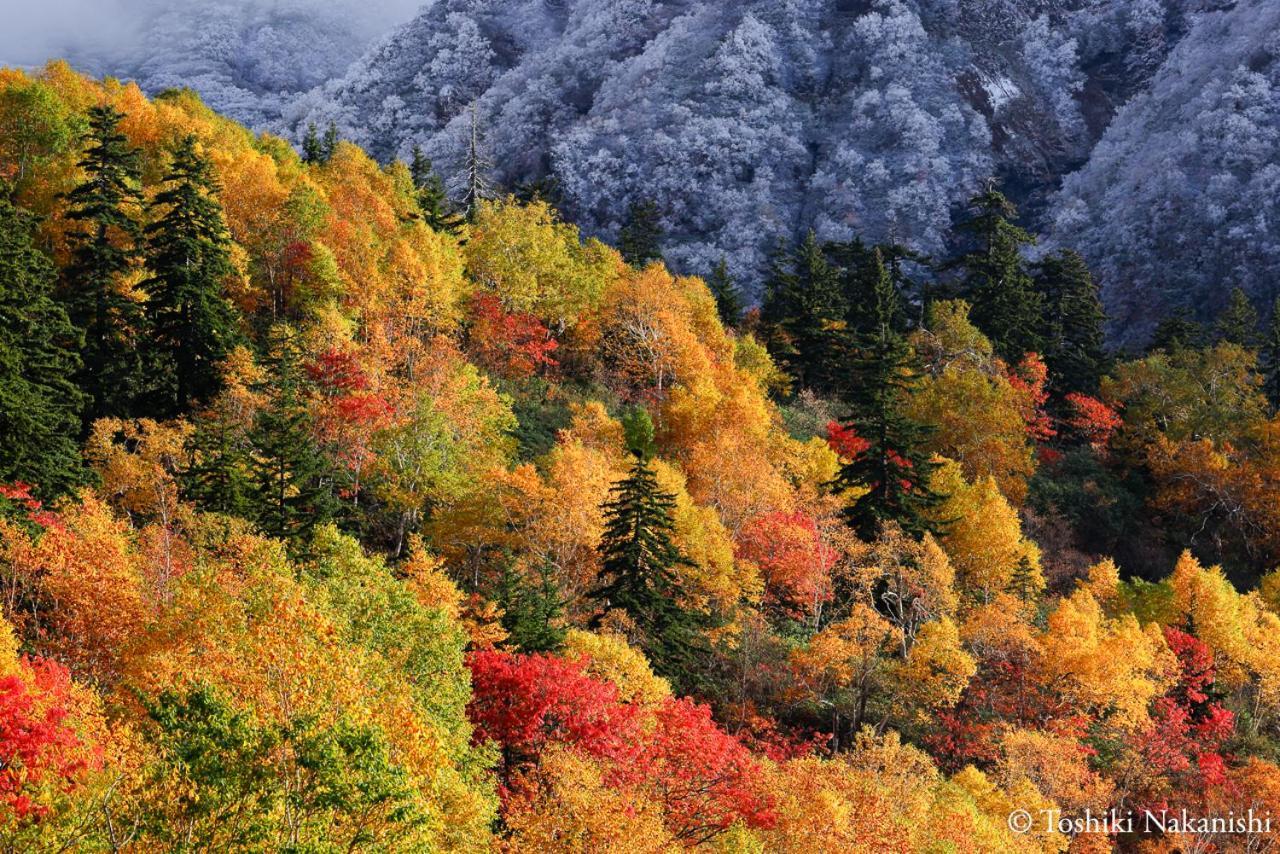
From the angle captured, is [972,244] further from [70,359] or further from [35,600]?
[35,600]

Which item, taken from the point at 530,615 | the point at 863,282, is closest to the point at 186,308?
the point at 530,615

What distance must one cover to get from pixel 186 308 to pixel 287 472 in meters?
14.5

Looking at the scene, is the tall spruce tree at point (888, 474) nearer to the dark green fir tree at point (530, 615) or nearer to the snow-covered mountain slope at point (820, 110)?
the dark green fir tree at point (530, 615)

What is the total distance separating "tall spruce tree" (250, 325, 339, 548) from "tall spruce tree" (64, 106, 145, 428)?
855cm

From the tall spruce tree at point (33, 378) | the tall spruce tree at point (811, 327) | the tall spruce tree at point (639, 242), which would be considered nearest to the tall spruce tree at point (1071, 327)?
the tall spruce tree at point (811, 327)

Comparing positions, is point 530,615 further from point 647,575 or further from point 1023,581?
point 1023,581

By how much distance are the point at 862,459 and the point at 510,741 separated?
3194 cm

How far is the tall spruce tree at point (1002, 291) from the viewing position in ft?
279

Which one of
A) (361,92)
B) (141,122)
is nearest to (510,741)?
(141,122)

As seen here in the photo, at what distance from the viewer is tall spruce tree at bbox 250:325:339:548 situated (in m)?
39.4

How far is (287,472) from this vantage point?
4269 centimetres

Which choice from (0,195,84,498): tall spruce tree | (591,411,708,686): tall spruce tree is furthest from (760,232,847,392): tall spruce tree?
(0,195,84,498): tall spruce tree

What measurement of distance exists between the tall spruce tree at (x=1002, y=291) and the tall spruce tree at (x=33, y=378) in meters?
69.3

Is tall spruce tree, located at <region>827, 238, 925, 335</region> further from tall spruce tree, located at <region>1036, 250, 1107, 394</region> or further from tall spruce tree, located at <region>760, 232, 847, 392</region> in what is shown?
tall spruce tree, located at <region>1036, 250, 1107, 394</region>
